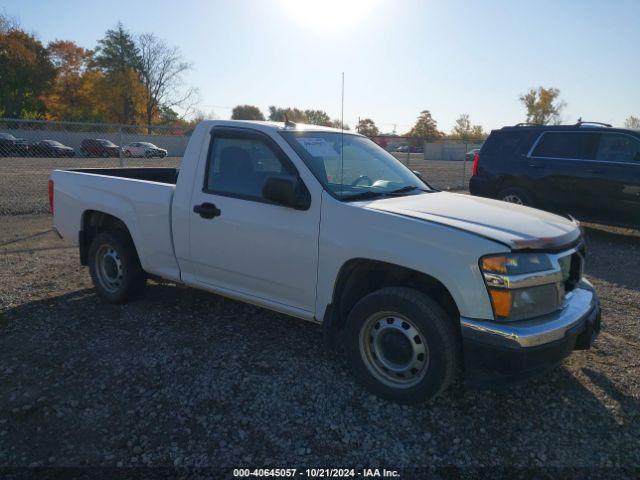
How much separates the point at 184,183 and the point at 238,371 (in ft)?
5.59

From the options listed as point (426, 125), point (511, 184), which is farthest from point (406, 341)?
point (426, 125)

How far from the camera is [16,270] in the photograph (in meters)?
6.28

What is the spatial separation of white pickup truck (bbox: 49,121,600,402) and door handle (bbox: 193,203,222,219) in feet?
0.04

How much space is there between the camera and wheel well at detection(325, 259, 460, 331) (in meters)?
3.34

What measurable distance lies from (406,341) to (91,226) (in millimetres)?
3746

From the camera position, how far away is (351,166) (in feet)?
13.3

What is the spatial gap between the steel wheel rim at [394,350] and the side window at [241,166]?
4.34ft

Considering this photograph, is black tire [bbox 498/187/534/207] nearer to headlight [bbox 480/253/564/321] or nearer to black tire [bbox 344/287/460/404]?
headlight [bbox 480/253/564/321]

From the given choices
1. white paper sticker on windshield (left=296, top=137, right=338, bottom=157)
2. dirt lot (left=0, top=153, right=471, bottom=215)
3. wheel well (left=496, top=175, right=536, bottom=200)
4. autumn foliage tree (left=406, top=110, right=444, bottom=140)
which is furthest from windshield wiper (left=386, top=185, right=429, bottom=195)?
autumn foliage tree (left=406, top=110, right=444, bottom=140)

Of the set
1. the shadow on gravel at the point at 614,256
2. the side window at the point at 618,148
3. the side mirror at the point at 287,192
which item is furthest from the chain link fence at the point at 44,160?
the side window at the point at 618,148

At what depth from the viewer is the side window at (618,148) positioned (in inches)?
318

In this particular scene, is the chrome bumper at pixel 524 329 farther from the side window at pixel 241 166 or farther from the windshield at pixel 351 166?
the side window at pixel 241 166

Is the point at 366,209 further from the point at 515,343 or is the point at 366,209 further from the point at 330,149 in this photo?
the point at 515,343

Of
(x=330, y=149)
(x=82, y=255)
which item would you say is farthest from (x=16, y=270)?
(x=330, y=149)
